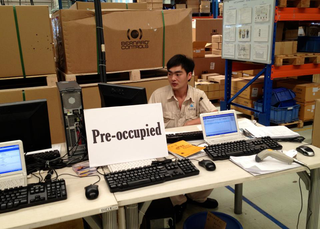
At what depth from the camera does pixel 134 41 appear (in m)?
3.28

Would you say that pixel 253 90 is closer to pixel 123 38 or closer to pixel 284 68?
pixel 284 68

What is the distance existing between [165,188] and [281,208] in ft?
4.98

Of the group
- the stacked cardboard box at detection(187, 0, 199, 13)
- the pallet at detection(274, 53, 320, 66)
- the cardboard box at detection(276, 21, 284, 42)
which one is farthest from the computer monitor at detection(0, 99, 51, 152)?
the stacked cardboard box at detection(187, 0, 199, 13)

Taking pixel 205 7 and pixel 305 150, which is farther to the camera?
pixel 205 7

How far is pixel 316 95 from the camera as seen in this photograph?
4375 mm

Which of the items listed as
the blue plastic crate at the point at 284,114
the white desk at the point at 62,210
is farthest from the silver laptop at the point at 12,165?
the blue plastic crate at the point at 284,114

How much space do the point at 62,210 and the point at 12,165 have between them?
1.37 ft

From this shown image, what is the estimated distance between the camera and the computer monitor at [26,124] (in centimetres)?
154

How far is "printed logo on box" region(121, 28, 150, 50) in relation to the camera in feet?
10.6

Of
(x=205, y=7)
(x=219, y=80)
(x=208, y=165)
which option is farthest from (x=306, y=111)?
(x=205, y=7)

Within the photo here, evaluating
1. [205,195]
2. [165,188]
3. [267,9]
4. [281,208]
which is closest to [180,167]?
[165,188]

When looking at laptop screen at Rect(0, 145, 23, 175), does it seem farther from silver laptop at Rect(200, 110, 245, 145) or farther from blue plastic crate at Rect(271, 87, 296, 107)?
blue plastic crate at Rect(271, 87, 296, 107)

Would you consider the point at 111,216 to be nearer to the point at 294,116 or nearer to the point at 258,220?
the point at 258,220

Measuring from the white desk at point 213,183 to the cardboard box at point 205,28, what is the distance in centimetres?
548
